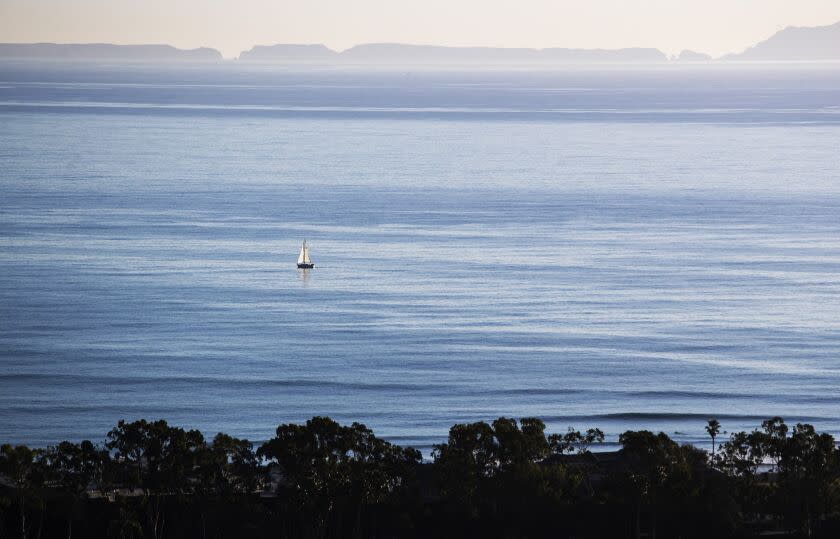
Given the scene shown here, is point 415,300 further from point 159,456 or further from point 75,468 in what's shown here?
point 75,468

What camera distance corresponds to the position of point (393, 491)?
41.4 meters

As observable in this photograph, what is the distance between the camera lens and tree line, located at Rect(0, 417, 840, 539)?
4019 cm

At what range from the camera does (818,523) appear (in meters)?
40.8

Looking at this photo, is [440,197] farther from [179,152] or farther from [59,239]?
[179,152]

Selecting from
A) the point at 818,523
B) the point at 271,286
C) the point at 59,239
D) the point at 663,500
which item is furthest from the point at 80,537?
the point at 59,239

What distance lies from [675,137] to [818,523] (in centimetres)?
16183

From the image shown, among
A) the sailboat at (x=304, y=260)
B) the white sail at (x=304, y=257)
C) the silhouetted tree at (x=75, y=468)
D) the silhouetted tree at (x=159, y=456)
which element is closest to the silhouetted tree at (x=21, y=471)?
the silhouetted tree at (x=75, y=468)

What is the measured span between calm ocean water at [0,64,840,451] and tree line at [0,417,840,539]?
1359cm

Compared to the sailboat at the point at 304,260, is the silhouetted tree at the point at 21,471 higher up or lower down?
lower down

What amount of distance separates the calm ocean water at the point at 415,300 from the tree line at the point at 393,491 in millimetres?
13585

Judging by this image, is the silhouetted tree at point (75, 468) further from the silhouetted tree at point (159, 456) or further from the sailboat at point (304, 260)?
the sailboat at point (304, 260)

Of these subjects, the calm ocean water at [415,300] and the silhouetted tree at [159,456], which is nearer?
the silhouetted tree at [159,456]

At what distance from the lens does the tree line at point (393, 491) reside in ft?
132

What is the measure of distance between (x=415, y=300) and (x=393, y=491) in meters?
39.6
